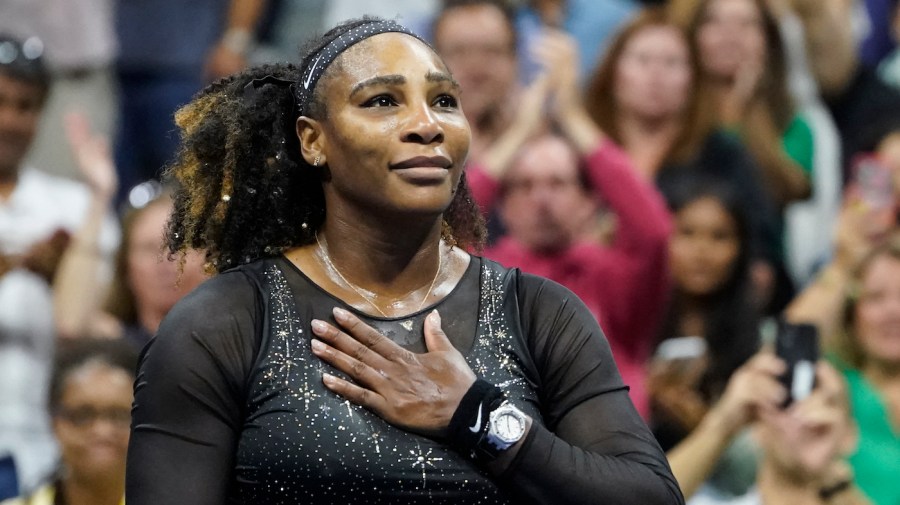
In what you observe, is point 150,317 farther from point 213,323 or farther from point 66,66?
point 213,323

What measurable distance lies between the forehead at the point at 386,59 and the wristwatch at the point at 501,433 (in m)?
0.50

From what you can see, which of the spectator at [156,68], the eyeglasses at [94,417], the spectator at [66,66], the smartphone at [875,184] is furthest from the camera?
the spectator at [156,68]

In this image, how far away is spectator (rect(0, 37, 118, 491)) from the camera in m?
4.02

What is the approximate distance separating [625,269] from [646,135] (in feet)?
2.73

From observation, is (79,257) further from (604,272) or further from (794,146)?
(794,146)

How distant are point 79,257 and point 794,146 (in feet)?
8.18

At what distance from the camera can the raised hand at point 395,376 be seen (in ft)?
6.34

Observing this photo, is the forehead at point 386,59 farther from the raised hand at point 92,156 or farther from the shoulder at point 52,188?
the shoulder at point 52,188

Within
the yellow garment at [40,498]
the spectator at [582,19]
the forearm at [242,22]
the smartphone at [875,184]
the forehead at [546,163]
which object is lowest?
the yellow garment at [40,498]

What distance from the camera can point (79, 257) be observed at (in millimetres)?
4215

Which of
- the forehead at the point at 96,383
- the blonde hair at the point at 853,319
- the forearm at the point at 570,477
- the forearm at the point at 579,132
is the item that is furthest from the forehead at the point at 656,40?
the forearm at the point at 570,477

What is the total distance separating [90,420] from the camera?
3.48 meters

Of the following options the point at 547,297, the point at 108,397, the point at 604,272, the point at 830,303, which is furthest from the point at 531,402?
the point at 830,303

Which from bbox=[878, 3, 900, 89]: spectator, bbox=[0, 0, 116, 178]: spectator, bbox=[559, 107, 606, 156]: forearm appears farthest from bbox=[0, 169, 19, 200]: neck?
bbox=[878, 3, 900, 89]: spectator
